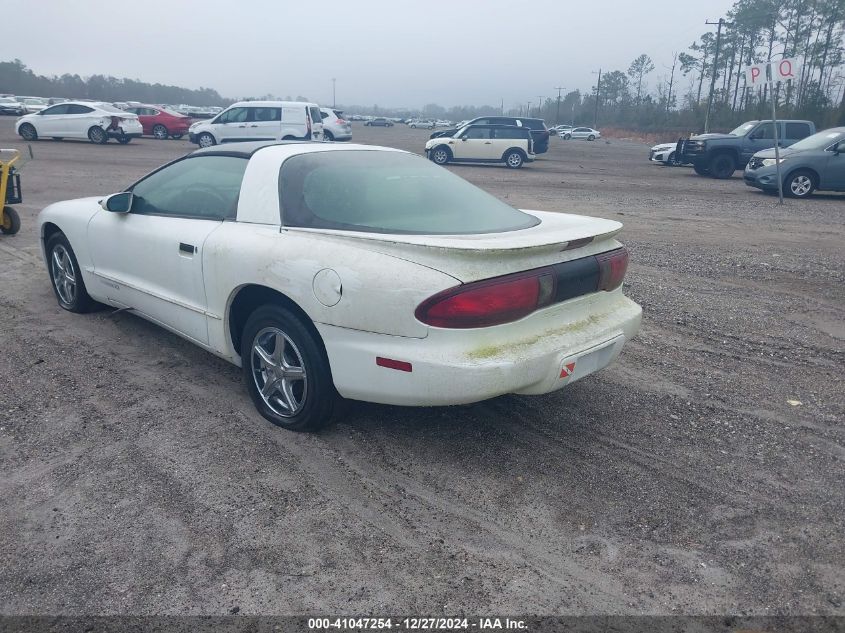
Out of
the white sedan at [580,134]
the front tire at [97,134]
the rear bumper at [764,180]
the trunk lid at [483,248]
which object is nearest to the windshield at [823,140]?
the rear bumper at [764,180]

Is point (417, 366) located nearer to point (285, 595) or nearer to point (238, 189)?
point (285, 595)

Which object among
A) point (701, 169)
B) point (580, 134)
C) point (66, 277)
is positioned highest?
point (580, 134)

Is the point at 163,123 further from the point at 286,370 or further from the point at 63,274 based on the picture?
the point at 286,370

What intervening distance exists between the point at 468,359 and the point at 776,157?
13.3 m

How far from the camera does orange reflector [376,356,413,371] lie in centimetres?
303

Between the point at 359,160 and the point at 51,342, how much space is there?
273 cm

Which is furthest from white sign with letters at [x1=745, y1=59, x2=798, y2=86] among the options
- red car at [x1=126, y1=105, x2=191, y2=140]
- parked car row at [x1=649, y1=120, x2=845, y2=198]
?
red car at [x1=126, y1=105, x2=191, y2=140]

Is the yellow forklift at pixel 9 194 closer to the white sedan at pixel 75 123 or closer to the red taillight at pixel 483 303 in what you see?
the red taillight at pixel 483 303

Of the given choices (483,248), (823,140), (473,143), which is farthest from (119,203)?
(473,143)

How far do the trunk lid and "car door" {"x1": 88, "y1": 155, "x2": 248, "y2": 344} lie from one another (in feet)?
2.68

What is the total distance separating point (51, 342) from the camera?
486cm

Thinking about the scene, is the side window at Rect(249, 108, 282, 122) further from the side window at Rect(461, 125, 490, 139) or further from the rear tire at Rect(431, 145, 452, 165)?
the side window at Rect(461, 125, 490, 139)

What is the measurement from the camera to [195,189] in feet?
14.0

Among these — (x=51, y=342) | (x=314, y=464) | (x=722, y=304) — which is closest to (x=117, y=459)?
(x=314, y=464)
